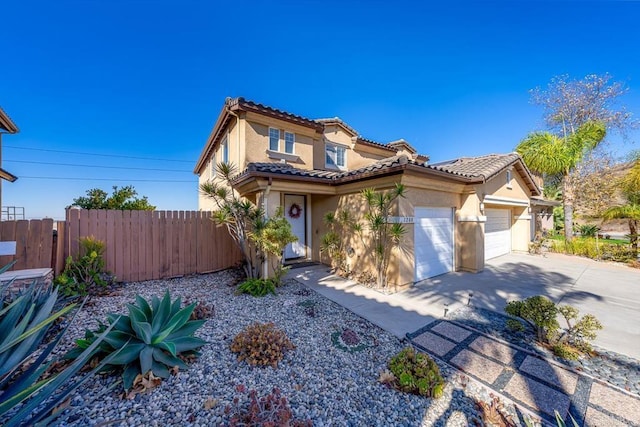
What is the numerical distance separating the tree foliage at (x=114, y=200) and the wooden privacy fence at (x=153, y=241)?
13433 mm

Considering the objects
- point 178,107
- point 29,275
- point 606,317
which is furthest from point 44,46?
point 606,317

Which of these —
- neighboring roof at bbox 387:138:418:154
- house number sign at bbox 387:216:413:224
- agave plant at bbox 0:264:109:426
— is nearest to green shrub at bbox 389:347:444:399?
agave plant at bbox 0:264:109:426

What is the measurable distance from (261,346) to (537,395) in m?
4.05

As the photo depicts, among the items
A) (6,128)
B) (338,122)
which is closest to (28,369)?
(338,122)

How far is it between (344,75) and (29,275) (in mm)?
13527

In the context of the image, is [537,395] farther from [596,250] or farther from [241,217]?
[596,250]

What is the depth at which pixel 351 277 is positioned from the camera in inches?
337

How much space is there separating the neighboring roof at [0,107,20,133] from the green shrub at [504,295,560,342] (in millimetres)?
18123

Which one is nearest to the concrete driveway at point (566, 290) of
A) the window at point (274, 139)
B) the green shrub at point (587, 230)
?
the window at point (274, 139)

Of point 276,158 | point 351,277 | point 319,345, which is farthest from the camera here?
point 276,158

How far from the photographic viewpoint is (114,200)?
18031mm

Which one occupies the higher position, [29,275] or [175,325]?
[29,275]

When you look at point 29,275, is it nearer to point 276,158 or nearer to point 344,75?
point 276,158

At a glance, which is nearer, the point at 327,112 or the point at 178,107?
the point at 327,112
